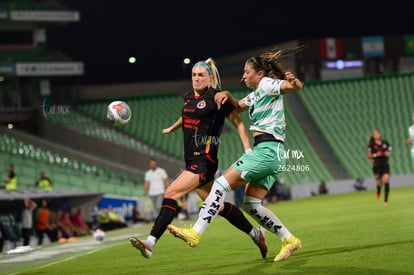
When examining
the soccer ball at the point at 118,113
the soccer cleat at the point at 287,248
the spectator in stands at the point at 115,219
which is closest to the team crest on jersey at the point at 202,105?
the soccer ball at the point at 118,113

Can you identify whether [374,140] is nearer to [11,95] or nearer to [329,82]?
[11,95]

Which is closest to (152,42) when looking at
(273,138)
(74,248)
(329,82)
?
(329,82)

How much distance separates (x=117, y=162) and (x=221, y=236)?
77.2 feet

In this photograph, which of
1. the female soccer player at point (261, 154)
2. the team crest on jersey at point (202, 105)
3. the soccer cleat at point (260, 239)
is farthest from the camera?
the soccer cleat at point (260, 239)

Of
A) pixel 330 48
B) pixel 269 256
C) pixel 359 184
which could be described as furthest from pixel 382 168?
pixel 330 48

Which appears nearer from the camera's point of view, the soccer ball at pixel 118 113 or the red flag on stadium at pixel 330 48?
the soccer ball at pixel 118 113

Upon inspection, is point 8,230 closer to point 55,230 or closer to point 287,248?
point 55,230

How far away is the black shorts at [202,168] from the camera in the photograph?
9.38 meters

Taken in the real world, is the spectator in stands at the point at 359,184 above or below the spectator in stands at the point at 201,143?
below

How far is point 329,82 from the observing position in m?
49.2

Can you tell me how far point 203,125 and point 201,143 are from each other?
21cm

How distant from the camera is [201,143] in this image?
9.45 m

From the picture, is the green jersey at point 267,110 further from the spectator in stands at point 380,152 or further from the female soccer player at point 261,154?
the spectator in stands at point 380,152

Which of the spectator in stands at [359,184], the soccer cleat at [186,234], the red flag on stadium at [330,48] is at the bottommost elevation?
the spectator in stands at [359,184]
